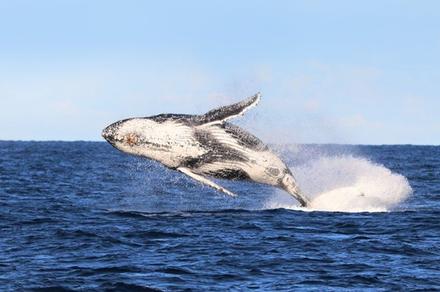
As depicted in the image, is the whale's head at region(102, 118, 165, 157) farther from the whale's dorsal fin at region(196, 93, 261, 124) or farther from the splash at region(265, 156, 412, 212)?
the splash at region(265, 156, 412, 212)

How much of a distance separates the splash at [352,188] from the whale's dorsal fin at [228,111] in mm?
5021

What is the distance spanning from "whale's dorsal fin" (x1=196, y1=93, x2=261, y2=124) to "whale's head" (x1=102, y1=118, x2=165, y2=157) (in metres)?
1.13

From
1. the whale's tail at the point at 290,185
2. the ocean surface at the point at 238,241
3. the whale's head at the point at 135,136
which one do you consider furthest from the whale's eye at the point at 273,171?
the whale's head at the point at 135,136

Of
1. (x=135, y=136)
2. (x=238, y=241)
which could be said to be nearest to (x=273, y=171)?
(x=238, y=241)

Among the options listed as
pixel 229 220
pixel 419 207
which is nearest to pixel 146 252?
pixel 229 220

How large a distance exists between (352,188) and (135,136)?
7.85m

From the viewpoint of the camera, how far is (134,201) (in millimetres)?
32938

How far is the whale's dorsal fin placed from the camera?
21.2m

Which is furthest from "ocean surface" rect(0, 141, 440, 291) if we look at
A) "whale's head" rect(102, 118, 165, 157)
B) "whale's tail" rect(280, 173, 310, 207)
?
"whale's head" rect(102, 118, 165, 157)

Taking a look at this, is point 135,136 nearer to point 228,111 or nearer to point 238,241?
point 228,111

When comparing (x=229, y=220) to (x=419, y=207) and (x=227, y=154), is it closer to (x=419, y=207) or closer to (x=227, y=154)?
(x=227, y=154)

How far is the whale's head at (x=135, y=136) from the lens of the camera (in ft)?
71.3

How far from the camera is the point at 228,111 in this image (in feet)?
70.5

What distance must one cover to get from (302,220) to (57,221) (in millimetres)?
6326
